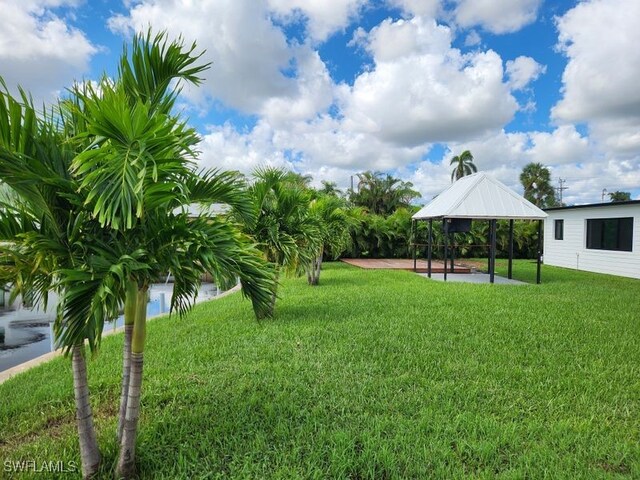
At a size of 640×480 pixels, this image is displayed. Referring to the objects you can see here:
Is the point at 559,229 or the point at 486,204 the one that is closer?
the point at 486,204

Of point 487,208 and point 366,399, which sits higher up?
point 487,208

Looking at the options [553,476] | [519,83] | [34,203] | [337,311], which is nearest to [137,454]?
[34,203]

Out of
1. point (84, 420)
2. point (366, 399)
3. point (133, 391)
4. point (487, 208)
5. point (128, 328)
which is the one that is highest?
point (487, 208)

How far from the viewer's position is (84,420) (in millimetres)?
2475

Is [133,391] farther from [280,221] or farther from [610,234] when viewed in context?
[610,234]

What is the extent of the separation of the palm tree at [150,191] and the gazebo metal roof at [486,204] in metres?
9.70

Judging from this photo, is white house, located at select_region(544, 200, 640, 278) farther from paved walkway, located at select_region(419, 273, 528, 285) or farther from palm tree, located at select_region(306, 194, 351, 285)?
palm tree, located at select_region(306, 194, 351, 285)

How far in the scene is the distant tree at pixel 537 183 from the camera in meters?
39.7

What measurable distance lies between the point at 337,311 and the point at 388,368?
2.83 m

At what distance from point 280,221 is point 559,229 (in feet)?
49.9

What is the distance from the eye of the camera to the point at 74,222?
2184mm

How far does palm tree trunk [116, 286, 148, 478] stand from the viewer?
7.85 ft

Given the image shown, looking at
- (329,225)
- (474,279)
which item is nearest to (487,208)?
(474,279)

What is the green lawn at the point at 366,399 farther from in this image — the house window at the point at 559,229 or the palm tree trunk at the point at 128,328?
the house window at the point at 559,229
